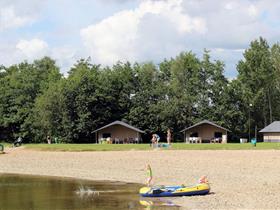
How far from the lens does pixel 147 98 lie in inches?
3693

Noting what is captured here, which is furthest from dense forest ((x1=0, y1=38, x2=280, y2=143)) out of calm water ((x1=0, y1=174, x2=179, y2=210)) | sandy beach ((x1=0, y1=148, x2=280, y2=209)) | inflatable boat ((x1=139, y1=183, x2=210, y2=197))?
inflatable boat ((x1=139, y1=183, x2=210, y2=197))

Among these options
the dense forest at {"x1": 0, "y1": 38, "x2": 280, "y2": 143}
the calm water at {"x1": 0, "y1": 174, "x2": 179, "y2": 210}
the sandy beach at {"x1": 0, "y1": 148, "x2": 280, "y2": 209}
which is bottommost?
the calm water at {"x1": 0, "y1": 174, "x2": 179, "y2": 210}

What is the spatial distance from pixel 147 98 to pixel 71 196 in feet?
212

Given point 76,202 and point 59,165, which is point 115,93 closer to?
point 59,165

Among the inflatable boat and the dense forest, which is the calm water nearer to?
the inflatable boat

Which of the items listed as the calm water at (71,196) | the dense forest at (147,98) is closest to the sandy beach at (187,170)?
the calm water at (71,196)

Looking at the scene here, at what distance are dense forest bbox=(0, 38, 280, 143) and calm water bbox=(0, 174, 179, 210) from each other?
49152 millimetres

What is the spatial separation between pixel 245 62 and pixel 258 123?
36.6 ft

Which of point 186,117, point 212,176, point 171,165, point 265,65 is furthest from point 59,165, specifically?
point 265,65

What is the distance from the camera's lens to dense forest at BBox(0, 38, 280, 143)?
87.7 meters

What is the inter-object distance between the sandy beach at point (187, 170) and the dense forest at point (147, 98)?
2641 centimetres

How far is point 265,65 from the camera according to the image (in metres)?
92.9

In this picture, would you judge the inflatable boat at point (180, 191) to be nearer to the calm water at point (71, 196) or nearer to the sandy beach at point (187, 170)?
the sandy beach at point (187, 170)

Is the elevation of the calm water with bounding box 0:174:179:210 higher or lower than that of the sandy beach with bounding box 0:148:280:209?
lower
